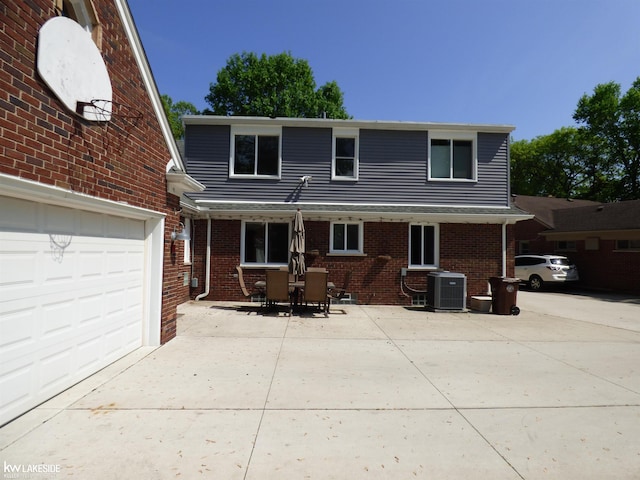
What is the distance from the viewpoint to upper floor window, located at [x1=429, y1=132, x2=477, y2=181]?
12.5m

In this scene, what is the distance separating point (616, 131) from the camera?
3111cm

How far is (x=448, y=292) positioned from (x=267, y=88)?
2568 cm

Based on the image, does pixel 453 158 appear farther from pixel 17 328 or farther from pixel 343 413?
pixel 17 328

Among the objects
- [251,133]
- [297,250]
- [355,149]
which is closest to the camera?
[297,250]

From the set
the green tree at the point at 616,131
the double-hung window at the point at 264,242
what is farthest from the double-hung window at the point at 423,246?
the green tree at the point at 616,131

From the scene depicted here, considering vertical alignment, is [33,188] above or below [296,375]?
above

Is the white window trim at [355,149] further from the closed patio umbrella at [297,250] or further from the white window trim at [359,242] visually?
the closed patio umbrella at [297,250]

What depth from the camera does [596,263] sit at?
18.6 meters

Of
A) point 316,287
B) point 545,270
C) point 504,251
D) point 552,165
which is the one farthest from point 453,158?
point 552,165

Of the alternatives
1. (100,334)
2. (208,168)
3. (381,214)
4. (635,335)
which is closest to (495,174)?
(381,214)

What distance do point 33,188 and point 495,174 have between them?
1295 cm

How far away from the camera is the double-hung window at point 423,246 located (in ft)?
39.2

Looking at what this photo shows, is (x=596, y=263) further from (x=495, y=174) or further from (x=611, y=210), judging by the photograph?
(x=495, y=174)

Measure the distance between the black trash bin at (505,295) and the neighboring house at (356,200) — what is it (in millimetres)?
1429
